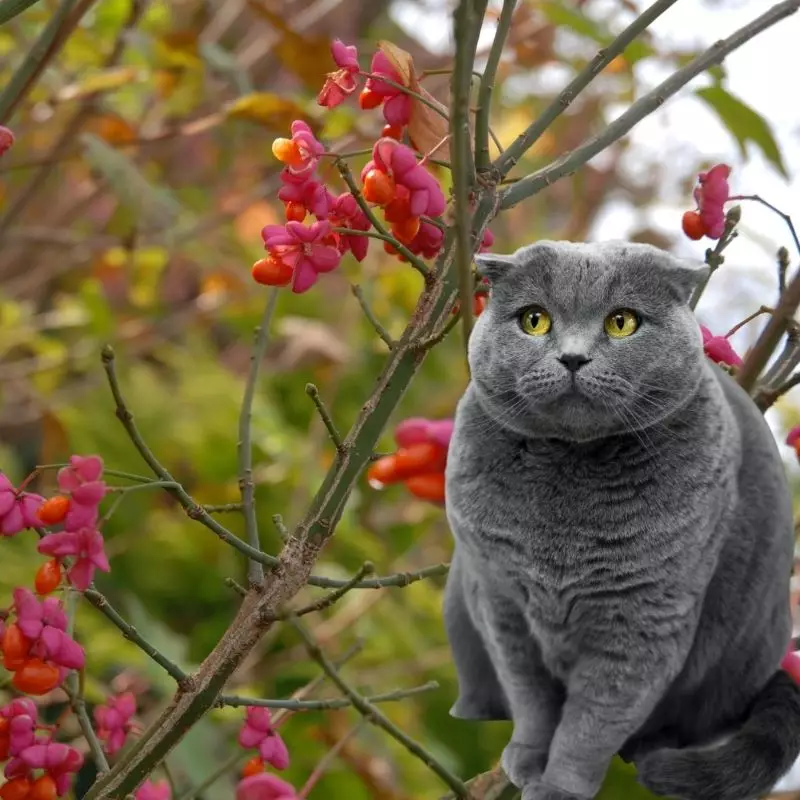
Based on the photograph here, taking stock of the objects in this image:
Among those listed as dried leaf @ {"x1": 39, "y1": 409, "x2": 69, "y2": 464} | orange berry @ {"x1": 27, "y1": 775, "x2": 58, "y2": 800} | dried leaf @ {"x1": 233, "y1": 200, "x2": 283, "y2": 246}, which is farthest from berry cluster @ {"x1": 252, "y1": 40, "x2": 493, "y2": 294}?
dried leaf @ {"x1": 233, "y1": 200, "x2": 283, "y2": 246}

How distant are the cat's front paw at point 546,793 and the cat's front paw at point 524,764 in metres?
0.01

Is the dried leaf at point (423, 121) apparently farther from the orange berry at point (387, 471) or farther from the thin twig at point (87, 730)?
the thin twig at point (87, 730)

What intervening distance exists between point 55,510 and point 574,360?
28cm

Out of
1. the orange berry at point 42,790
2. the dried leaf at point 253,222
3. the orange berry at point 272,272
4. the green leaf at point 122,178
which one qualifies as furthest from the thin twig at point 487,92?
the dried leaf at point 253,222

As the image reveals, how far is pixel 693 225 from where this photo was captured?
64 cm

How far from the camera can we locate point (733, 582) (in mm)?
595

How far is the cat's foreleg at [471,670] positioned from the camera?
689 millimetres

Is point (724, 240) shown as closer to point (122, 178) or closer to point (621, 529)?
point (621, 529)

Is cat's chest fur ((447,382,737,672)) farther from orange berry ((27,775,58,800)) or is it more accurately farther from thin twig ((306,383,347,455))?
orange berry ((27,775,58,800))

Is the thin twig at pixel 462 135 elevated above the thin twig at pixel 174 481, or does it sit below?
above

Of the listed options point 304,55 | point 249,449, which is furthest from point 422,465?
point 304,55

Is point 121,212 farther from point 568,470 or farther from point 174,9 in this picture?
point 568,470

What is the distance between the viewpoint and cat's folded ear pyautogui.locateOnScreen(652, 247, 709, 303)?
1.83 feet

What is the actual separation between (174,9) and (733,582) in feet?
5.60
